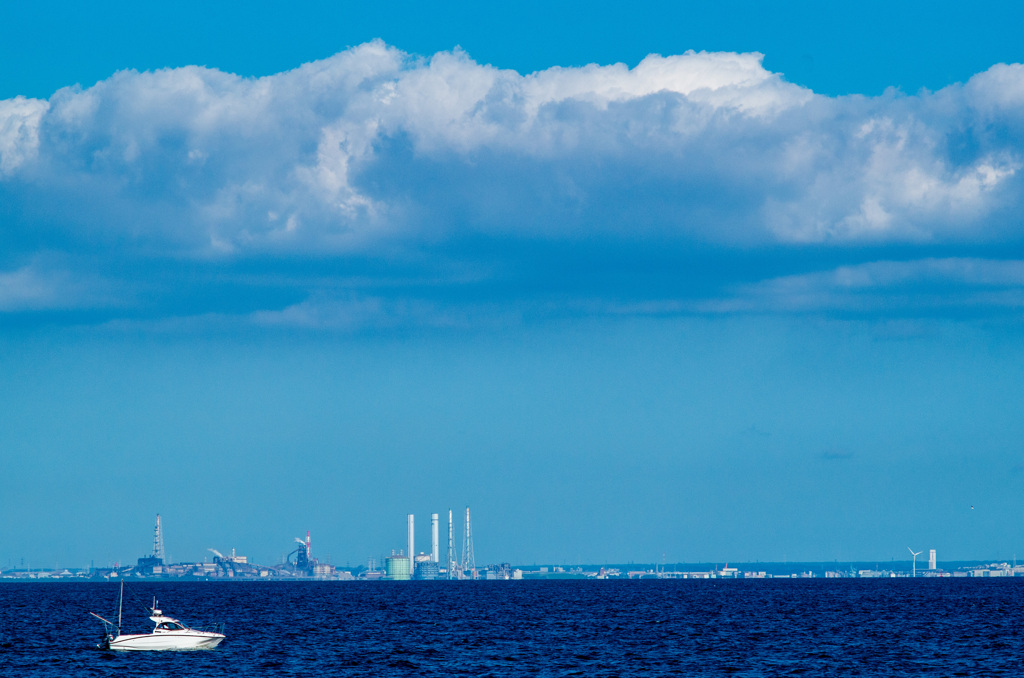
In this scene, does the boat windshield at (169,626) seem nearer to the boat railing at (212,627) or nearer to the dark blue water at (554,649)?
the dark blue water at (554,649)

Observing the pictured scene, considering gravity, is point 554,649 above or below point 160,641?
below

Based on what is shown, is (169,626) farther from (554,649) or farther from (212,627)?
(212,627)

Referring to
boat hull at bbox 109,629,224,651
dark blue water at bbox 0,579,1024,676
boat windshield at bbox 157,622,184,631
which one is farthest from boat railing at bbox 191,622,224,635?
boat hull at bbox 109,629,224,651

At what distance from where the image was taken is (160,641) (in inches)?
4756

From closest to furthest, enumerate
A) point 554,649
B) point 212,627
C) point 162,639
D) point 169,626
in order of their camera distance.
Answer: point 162,639 → point 169,626 → point 554,649 → point 212,627

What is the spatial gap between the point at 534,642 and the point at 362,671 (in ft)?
117

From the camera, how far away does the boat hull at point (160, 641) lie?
12088 cm

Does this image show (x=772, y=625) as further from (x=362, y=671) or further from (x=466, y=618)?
(x=362, y=671)

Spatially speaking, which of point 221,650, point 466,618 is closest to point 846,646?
point 221,650

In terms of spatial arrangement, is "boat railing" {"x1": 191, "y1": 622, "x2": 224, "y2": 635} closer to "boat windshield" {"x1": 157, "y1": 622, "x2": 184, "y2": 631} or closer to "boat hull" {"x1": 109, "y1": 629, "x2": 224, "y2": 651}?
"boat windshield" {"x1": 157, "y1": 622, "x2": 184, "y2": 631}

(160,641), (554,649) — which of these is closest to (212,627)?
(160,641)

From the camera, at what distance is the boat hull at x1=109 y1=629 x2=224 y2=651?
397ft

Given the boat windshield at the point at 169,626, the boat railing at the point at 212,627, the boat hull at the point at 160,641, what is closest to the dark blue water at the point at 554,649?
the boat hull at the point at 160,641

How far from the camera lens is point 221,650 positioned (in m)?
128
